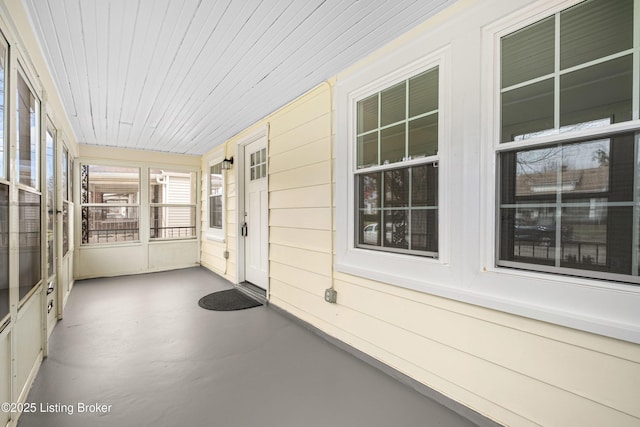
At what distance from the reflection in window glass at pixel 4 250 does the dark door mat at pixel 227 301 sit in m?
2.24

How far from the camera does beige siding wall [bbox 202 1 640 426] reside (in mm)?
1292

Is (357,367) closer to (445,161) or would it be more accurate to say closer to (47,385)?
(445,161)

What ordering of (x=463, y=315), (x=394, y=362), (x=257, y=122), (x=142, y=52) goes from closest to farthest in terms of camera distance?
(x=463, y=315) < (x=394, y=362) < (x=142, y=52) < (x=257, y=122)

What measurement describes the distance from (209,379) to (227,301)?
6.05 ft

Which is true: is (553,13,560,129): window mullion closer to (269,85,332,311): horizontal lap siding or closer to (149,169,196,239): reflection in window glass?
(269,85,332,311): horizontal lap siding

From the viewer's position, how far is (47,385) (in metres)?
1.98

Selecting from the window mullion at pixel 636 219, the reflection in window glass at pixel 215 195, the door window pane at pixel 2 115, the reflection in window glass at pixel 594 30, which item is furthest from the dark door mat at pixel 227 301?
the reflection in window glass at pixel 594 30

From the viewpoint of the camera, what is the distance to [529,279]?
146cm

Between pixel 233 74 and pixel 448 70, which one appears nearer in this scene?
pixel 448 70

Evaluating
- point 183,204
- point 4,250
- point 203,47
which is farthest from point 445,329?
point 183,204

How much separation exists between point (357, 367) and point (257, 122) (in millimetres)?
3320

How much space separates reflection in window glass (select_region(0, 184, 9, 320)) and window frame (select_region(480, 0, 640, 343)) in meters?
2.56

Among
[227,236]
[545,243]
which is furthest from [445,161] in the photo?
[227,236]

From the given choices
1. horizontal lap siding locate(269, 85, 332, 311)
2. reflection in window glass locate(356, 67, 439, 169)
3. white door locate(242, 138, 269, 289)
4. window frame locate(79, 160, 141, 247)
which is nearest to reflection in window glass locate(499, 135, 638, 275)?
reflection in window glass locate(356, 67, 439, 169)
